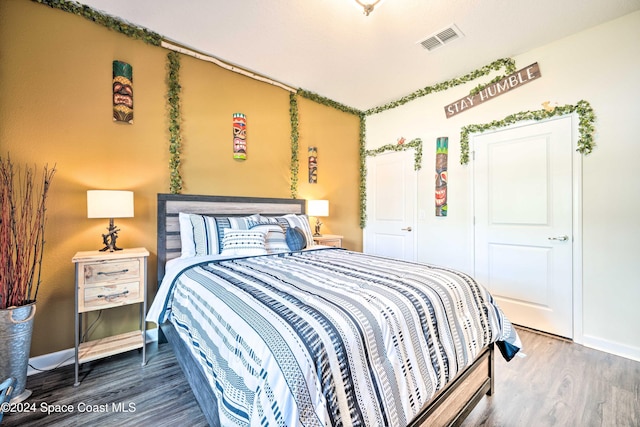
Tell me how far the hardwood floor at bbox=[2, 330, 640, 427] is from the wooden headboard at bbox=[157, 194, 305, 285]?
841 mm

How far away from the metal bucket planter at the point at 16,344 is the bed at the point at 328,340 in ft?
2.27

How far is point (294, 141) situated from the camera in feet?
11.9

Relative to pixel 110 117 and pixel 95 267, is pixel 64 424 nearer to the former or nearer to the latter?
pixel 95 267

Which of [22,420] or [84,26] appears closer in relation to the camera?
[22,420]

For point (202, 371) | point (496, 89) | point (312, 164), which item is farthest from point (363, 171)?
point (202, 371)

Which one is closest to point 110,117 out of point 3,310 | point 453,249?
point 3,310

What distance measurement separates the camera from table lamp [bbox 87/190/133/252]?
6.59 ft

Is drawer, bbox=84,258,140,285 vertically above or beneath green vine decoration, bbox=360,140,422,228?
beneath

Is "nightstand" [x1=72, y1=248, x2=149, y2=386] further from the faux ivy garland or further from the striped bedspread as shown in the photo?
the faux ivy garland

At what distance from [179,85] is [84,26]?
77 centimetres

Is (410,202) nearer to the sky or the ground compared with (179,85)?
nearer to the ground

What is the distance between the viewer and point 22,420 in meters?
1.52

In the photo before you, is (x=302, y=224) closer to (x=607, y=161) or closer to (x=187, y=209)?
(x=187, y=209)

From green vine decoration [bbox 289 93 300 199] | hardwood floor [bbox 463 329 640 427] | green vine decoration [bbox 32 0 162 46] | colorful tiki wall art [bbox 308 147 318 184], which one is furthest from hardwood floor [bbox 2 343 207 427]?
green vine decoration [bbox 32 0 162 46]
